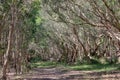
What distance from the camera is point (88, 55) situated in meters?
49.9

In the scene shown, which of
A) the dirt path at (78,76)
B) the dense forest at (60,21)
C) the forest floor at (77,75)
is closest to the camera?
the dense forest at (60,21)

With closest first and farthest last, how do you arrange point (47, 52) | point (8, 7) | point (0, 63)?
point (8, 7) < point (0, 63) < point (47, 52)

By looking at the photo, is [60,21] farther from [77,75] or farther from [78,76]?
[77,75]

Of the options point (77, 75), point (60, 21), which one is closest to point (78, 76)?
point (77, 75)

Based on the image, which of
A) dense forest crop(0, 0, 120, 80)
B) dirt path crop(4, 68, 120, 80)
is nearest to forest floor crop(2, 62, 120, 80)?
dirt path crop(4, 68, 120, 80)

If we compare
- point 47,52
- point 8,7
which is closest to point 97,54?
point 8,7

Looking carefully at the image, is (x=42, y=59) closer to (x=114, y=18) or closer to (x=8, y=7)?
(x=8, y=7)

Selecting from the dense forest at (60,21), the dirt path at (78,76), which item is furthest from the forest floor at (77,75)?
the dense forest at (60,21)

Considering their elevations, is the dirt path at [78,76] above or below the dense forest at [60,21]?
below

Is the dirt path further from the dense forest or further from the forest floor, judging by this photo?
the dense forest

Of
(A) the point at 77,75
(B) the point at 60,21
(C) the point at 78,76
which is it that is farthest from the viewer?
(A) the point at 77,75

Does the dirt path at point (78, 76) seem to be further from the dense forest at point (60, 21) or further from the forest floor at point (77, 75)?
the dense forest at point (60, 21)

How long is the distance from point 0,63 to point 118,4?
21.4 metres

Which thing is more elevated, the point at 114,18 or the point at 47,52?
A: the point at 114,18
